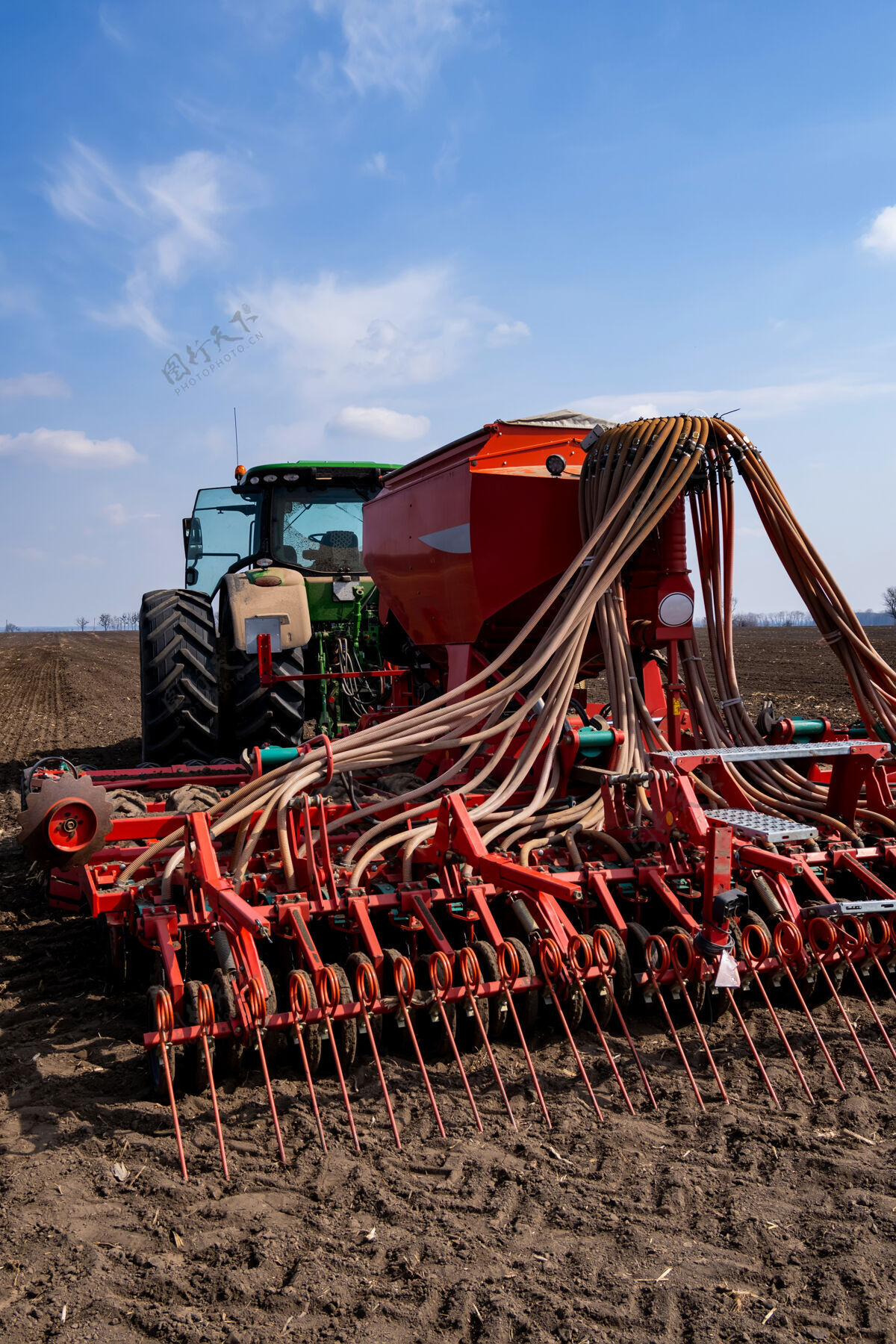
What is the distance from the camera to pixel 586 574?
3635 mm

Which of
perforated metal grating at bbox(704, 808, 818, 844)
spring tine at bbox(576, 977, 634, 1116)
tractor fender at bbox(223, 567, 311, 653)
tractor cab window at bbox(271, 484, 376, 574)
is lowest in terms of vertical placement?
spring tine at bbox(576, 977, 634, 1116)

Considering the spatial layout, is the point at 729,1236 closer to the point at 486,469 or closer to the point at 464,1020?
the point at 464,1020

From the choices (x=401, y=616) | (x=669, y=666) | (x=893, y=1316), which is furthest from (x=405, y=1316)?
(x=401, y=616)

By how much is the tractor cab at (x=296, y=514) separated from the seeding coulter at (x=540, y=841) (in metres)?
2.00

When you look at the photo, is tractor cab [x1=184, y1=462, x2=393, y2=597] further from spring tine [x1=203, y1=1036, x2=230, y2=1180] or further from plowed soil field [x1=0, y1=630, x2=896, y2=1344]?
spring tine [x1=203, y1=1036, x2=230, y2=1180]

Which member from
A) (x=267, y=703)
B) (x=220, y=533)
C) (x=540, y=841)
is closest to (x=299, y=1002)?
(x=540, y=841)

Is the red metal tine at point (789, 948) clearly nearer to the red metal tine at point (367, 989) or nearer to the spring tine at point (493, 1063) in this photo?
the spring tine at point (493, 1063)

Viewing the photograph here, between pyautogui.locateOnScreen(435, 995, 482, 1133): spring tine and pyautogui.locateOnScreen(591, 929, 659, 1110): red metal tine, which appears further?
pyautogui.locateOnScreen(591, 929, 659, 1110): red metal tine

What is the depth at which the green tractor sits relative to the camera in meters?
5.59

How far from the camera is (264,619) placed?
18.1ft

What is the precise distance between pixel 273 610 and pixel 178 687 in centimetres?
70

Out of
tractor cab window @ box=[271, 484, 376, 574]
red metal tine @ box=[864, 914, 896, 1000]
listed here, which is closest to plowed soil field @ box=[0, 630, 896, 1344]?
red metal tine @ box=[864, 914, 896, 1000]

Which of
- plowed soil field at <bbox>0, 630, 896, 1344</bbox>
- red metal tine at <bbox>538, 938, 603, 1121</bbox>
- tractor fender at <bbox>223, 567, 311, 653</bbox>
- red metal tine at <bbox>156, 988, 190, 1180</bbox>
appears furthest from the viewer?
tractor fender at <bbox>223, 567, 311, 653</bbox>

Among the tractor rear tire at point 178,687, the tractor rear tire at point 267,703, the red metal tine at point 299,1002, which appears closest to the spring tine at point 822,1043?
the red metal tine at point 299,1002
